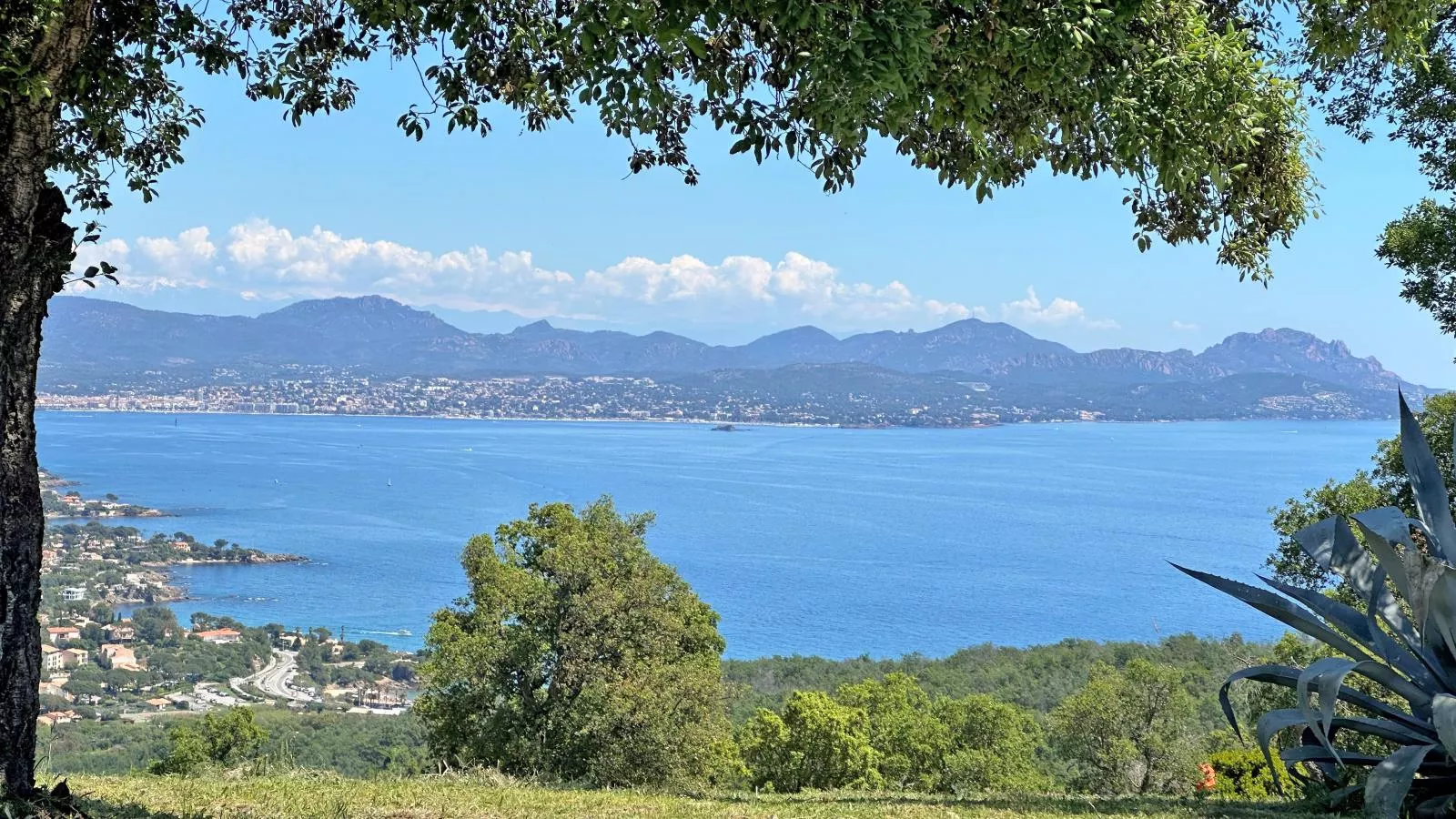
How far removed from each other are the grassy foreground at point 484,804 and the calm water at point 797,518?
44.8m

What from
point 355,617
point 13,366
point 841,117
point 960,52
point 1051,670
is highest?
point 960,52

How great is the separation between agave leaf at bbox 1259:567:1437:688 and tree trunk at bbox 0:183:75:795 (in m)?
4.67

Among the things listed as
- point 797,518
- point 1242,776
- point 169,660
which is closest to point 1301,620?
point 1242,776

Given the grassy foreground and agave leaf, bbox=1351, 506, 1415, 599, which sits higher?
agave leaf, bbox=1351, 506, 1415, 599

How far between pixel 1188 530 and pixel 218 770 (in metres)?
78.1

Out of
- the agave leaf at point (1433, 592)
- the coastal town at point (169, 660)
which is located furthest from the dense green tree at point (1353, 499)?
the coastal town at point (169, 660)

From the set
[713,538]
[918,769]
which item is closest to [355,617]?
[713,538]

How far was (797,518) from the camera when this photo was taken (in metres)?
86.3

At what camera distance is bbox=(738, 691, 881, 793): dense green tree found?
64.2 feet

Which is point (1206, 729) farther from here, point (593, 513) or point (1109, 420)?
point (1109, 420)

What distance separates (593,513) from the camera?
55.5 ft

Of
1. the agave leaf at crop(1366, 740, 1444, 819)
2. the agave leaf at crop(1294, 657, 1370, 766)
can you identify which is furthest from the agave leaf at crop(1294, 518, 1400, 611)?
the agave leaf at crop(1366, 740, 1444, 819)

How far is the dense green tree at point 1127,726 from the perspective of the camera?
22.0 m

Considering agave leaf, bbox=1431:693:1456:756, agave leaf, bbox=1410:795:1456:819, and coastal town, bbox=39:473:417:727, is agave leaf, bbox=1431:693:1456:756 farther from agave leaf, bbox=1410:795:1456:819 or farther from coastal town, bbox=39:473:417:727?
coastal town, bbox=39:473:417:727
